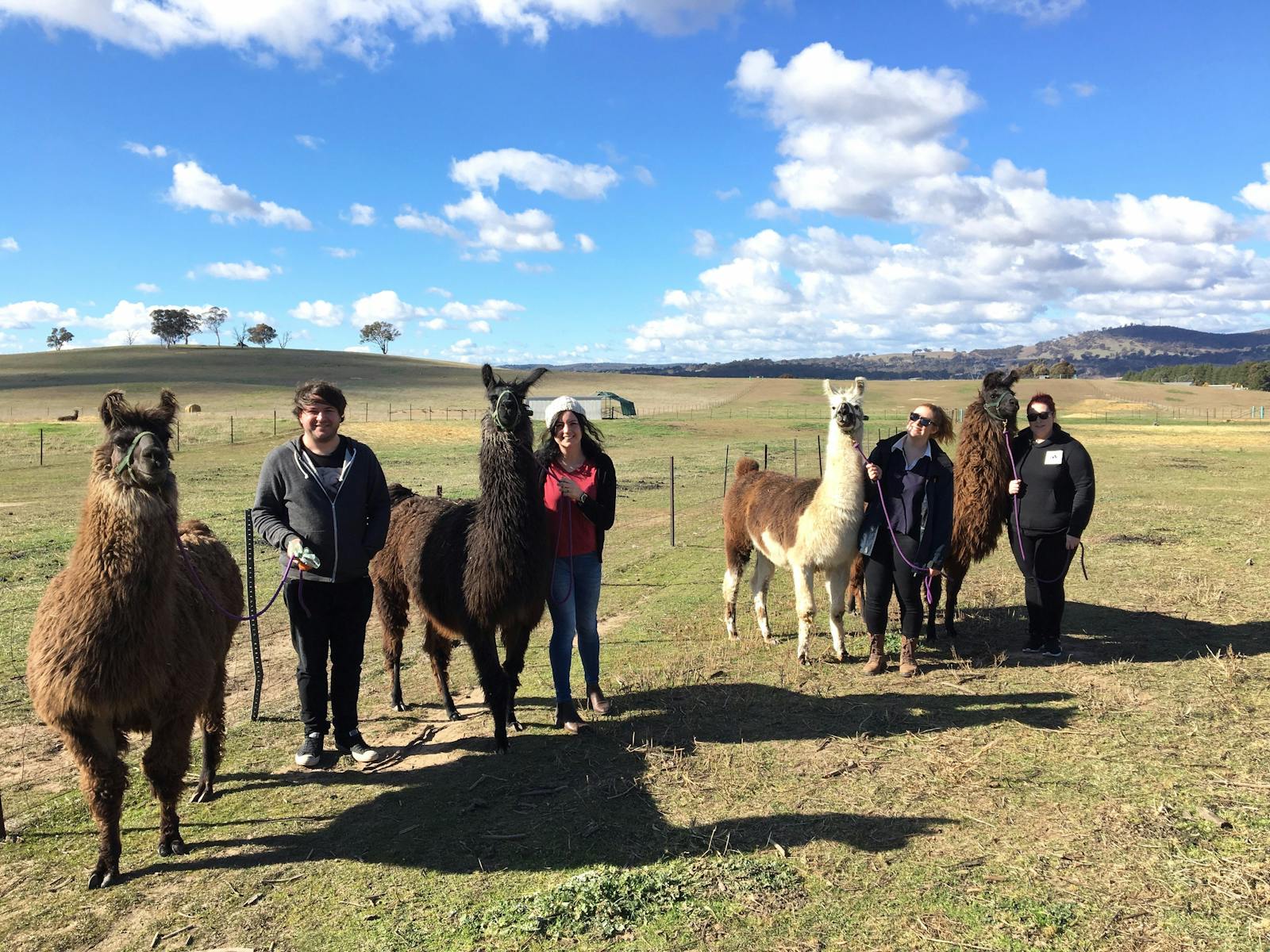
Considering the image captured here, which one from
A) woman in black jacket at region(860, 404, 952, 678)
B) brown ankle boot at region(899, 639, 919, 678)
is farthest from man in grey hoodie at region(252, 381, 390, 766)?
brown ankle boot at region(899, 639, 919, 678)

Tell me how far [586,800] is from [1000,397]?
464 cm

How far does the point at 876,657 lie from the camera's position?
570 centimetres

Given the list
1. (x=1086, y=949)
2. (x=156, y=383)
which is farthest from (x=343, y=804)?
(x=156, y=383)

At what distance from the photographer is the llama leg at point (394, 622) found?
541cm

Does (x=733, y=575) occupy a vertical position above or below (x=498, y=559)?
below

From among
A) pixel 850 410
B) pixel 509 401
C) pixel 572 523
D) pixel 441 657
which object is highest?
pixel 509 401

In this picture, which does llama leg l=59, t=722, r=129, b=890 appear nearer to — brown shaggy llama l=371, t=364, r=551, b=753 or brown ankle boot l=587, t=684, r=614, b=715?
brown shaggy llama l=371, t=364, r=551, b=753

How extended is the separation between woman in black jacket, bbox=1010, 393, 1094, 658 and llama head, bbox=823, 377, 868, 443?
1.41 metres

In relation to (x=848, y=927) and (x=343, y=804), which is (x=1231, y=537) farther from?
(x=343, y=804)

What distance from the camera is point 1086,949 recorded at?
267 cm

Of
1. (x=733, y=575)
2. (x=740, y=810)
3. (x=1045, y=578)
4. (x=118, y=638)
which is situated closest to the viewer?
(x=118, y=638)

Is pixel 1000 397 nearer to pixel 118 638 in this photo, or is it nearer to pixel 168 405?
pixel 168 405

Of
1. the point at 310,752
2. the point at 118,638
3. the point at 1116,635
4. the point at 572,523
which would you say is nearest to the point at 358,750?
the point at 310,752

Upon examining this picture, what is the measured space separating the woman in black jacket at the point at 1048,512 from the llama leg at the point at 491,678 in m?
4.22
